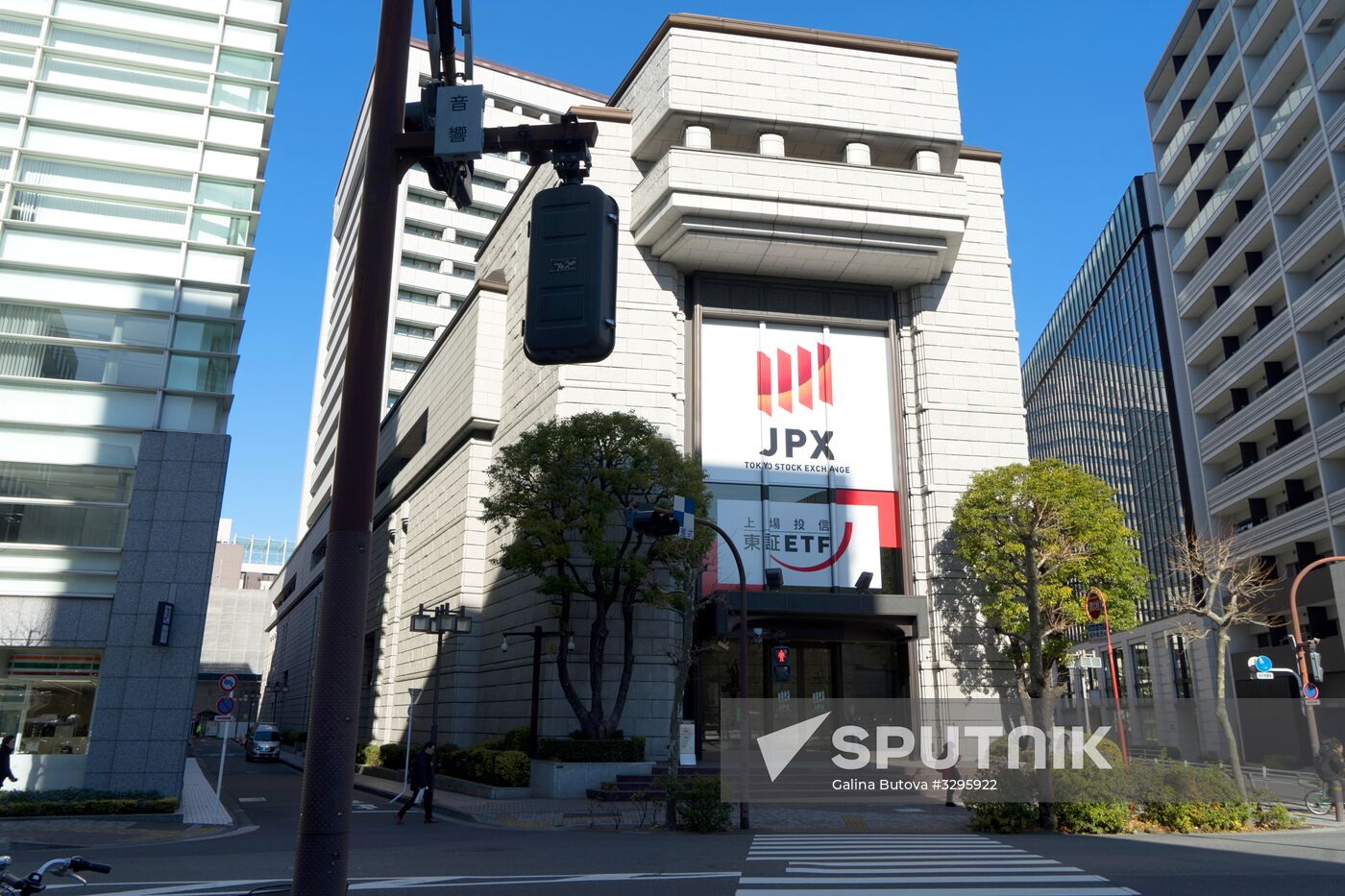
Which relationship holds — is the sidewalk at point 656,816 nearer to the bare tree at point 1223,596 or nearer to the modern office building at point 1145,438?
the bare tree at point 1223,596

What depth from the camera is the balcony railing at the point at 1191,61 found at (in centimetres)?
4950

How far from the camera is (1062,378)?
87250 mm

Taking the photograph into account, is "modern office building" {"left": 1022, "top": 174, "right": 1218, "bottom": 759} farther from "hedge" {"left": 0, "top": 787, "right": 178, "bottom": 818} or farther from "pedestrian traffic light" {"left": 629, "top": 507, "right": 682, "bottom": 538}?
"hedge" {"left": 0, "top": 787, "right": 178, "bottom": 818}

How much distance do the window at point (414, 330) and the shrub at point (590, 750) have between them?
46886 mm

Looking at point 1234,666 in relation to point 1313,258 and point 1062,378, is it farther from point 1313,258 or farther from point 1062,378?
point 1062,378

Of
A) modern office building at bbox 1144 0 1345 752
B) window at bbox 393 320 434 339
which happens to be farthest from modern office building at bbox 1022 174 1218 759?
window at bbox 393 320 434 339

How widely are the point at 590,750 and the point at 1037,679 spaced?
11201 millimetres

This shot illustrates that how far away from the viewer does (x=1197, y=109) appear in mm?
51812

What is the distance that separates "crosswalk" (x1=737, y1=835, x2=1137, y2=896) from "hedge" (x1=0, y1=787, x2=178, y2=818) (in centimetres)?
1271

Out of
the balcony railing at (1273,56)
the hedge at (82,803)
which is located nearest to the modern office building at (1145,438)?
the balcony railing at (1273,56)

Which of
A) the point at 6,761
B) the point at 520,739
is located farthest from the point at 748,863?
the point at 520,739

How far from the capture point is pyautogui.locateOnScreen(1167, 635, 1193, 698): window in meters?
54.8

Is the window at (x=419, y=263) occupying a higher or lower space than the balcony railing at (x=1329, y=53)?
higher

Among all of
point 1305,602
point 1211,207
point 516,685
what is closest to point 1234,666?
point 1305,602
